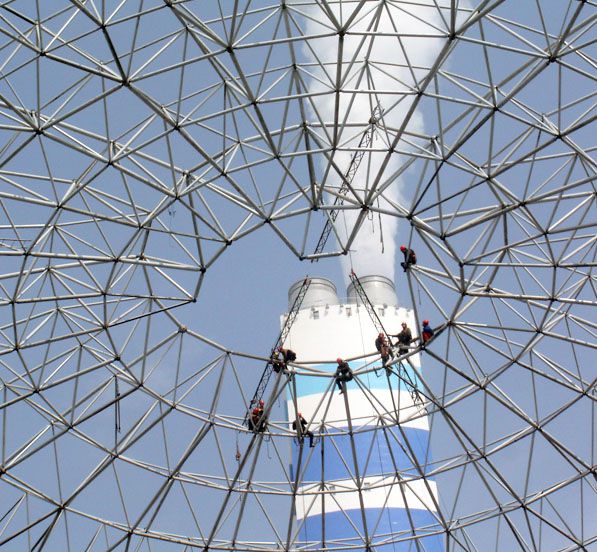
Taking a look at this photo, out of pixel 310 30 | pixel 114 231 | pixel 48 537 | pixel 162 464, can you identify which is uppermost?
pixel 310 30

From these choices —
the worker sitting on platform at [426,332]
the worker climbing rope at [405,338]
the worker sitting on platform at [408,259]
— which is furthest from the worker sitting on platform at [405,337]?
the worker sitting on platform at [408,259]

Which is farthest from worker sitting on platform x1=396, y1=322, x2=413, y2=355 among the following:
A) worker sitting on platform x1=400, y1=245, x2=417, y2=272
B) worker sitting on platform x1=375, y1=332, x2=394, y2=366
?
worker sitting on platform x1=400, y1=245, x2=417, y2=272

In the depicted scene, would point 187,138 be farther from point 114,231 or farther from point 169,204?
point 114,231

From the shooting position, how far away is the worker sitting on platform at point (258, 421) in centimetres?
3575

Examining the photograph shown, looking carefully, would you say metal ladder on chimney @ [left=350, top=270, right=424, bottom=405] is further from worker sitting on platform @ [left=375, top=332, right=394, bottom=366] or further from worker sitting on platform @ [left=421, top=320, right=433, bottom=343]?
worker sitting on platform @ [left=421, top=320, right=433, bottom=343]

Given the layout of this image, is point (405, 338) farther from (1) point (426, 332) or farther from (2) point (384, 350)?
(1) point (426, 332)

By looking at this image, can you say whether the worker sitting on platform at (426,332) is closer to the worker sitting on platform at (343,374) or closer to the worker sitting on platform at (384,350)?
the worker sitting on platform at (384,350)

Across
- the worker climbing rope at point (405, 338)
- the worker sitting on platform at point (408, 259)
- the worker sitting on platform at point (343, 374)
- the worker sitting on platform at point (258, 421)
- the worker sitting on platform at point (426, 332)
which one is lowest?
the worker sitting on platform at point (258, 421)

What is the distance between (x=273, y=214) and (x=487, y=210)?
7.27 m

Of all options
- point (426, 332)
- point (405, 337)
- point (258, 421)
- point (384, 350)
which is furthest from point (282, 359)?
point (426, 332)

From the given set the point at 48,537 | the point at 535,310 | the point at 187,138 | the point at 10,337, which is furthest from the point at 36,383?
the point at 535,310

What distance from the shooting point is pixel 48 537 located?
34594 mm

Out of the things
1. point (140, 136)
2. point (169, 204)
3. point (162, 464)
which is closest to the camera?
point (169, 204)

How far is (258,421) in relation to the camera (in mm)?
35875
